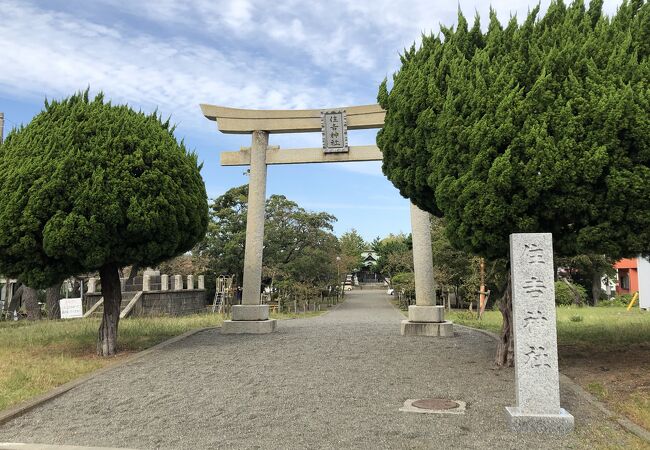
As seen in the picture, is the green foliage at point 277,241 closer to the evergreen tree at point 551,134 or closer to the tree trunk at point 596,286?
the tree trunk at point 596,286

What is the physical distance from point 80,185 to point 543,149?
7.43 meters

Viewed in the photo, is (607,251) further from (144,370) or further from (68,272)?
(68,272)

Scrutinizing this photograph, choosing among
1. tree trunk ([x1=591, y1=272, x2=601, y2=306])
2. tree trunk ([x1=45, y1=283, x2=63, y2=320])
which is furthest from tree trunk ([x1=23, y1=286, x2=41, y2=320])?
tree trunk ([x1=591, y1=272, x2=601, y2=306])

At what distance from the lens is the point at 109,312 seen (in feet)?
32.1

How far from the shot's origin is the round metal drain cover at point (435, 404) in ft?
18.6

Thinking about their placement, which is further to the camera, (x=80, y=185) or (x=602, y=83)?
(x=80, y=185)

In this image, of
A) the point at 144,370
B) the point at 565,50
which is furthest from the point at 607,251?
the point at 144,370

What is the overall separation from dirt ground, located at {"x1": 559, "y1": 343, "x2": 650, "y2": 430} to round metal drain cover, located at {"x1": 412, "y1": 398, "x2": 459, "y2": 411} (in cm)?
174

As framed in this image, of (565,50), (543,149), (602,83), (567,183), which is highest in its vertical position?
(565,50)

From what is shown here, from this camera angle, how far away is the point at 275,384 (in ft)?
23.0

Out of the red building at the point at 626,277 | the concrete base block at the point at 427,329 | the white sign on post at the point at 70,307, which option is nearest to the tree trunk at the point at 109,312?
the white sign on post at the point at 70,307

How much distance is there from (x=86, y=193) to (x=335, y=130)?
660 centimetres

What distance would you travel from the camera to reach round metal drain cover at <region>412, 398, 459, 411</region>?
5.66m

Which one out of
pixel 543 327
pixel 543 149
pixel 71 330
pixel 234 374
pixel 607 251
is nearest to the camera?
pixel 543 327
